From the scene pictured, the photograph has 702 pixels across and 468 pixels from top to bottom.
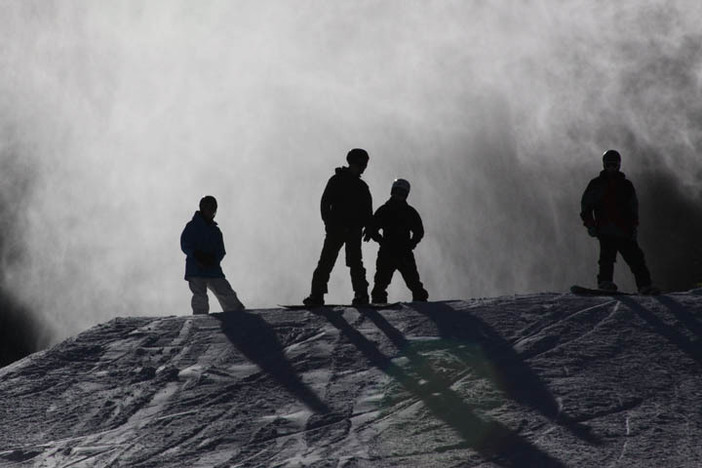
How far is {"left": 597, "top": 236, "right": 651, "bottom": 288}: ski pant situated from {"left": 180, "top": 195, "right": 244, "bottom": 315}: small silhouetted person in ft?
15.9

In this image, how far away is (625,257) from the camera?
1210 centimetres

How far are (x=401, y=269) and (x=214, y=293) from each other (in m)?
2.59

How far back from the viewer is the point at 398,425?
715 cm

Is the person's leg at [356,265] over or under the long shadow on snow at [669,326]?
over

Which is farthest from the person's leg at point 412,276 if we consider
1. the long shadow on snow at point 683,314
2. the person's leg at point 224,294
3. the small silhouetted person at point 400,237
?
the long shadow on snow at point 683,314

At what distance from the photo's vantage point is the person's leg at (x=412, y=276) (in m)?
12.6

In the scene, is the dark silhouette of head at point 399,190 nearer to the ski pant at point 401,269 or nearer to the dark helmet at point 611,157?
the ski pant at point 401,269

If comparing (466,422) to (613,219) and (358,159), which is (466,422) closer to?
(358,159)

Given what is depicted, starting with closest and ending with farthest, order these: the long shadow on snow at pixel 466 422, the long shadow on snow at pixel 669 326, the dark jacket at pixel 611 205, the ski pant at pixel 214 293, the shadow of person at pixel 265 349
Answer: the long shadow on snow at pixel 466 422 → the shadow of person at pixel 265 349 → the long shadow on snow at pixel 669 326 → the dark jacket at pixel 611 205 → the ski pant at pixel 214 293

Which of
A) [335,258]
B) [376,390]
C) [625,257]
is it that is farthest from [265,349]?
[625,257]

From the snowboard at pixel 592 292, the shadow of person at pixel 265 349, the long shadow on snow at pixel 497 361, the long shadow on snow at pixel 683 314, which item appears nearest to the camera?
the long shadow on snow at pixel 497 361

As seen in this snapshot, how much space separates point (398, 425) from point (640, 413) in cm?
190

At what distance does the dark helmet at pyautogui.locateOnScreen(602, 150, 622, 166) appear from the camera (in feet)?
39.3

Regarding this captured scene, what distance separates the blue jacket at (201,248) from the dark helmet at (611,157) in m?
5.27
